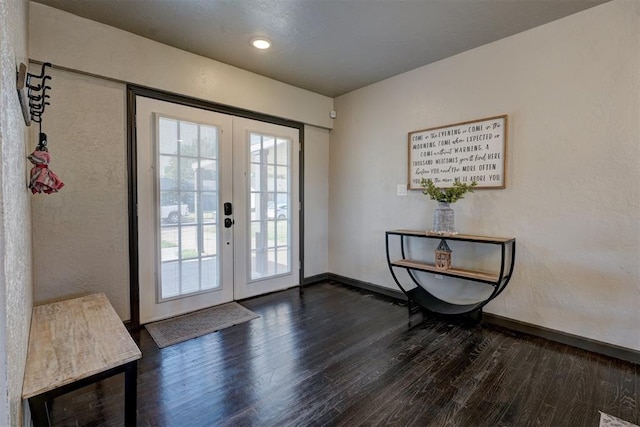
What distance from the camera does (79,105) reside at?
245cm

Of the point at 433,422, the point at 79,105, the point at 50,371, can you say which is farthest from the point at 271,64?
the point at 433,422

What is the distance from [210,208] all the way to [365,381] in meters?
A: 2.22

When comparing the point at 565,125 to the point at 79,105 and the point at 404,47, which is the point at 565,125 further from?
the point at 79,105

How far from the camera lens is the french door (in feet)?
9.32

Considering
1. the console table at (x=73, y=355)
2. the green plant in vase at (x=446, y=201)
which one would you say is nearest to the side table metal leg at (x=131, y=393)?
the console table at (x=73, y=355)

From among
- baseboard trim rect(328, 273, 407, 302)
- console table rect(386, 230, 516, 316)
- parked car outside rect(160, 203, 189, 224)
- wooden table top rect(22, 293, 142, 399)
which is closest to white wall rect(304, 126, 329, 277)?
baseboard trim rect(328, 273, 407, 302)

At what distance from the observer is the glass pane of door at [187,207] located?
2910mm

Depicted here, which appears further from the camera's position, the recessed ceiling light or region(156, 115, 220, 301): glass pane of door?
region(156, 115, 220, 301): glass pane of door

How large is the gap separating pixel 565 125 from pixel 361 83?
2167mm

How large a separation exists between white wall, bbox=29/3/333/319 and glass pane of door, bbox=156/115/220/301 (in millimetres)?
311

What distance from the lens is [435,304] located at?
312 centimetres

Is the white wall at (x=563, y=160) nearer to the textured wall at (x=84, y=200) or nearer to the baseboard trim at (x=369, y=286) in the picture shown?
the baseboard trim at (x=369, y=286)

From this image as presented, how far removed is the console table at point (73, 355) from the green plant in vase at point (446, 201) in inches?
101

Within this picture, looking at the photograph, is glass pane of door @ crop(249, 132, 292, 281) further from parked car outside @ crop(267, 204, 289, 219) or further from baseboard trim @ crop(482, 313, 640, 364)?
baseboard trim @ crop(482, 313, 640, 364)
